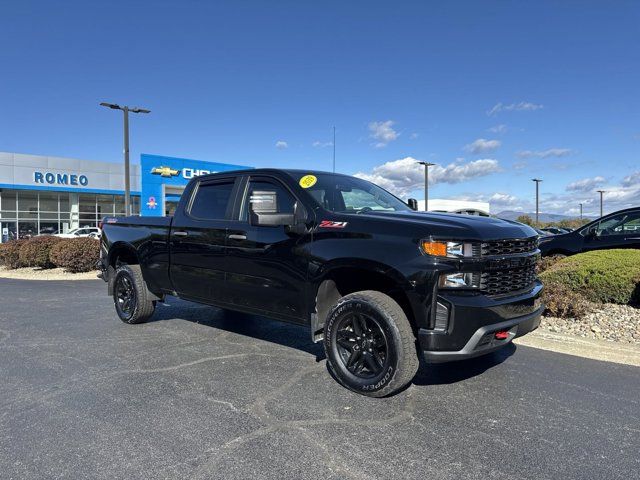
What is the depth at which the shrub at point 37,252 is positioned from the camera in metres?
14.8

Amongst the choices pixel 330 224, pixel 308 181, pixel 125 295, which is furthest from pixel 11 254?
pixel 330 224

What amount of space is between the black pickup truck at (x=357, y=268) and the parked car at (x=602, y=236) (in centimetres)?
688

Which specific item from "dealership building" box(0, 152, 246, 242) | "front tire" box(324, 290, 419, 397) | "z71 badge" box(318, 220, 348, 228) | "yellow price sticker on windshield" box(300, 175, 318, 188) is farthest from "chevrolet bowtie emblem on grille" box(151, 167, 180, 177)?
"front tire" box(324, 290, 419, 397)

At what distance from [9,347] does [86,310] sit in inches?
92.6

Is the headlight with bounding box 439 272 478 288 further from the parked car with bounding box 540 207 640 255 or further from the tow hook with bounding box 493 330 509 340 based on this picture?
the parked car with bounding box 540 207 640 255

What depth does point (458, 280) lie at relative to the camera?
3.53 meters

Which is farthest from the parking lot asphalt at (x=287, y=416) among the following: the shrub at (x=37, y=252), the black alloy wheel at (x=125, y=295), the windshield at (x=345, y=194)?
the shrub at (x=37, y=252)

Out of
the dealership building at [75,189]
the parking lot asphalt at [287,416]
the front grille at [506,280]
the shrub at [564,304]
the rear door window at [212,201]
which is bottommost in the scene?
the parking lot asphalt at [287,416]

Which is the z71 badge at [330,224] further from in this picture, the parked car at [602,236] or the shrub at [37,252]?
the shrub at [37,252]

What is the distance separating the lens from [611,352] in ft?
17.5

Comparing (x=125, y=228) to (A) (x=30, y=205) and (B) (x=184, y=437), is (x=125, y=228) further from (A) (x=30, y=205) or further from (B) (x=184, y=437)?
(A) (x=30, y=205)

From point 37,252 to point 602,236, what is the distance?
51.5 feet

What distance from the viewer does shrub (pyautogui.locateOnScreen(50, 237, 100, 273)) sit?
44.9 ft

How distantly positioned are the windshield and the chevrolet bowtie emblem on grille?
84.2 feet
